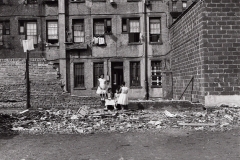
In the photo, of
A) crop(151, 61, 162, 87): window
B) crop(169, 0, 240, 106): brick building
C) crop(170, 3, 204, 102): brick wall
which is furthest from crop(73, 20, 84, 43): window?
crop(169, 0, 240, 106): brick building

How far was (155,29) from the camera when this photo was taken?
83.9 ft

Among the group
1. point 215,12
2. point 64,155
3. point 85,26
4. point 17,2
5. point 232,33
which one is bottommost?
point 64,155

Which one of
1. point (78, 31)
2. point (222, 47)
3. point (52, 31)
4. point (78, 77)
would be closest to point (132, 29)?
point (78, 31)

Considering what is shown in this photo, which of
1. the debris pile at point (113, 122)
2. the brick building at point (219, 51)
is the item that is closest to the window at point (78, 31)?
the debris pile at point (113, 122)

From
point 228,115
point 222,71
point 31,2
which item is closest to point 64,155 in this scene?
point 228,115

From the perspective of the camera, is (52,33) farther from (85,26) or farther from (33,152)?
(33,152)

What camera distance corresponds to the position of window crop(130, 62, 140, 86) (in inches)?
1001

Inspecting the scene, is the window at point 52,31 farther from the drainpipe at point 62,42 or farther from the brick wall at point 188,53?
the brick wall at point 188,53

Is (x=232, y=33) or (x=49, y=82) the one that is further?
(x=49, y=82)

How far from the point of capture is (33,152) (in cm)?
659

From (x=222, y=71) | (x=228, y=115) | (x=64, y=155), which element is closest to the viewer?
(x=64, y=155)

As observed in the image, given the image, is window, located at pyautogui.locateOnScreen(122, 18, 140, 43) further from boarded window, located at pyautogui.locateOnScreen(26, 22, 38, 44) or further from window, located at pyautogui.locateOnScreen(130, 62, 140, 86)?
boarded window, located at pyautogui.locateOnScreen(26, 22, 38, 44)

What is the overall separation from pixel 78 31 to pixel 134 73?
5.84 meters

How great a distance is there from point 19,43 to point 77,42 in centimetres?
489
